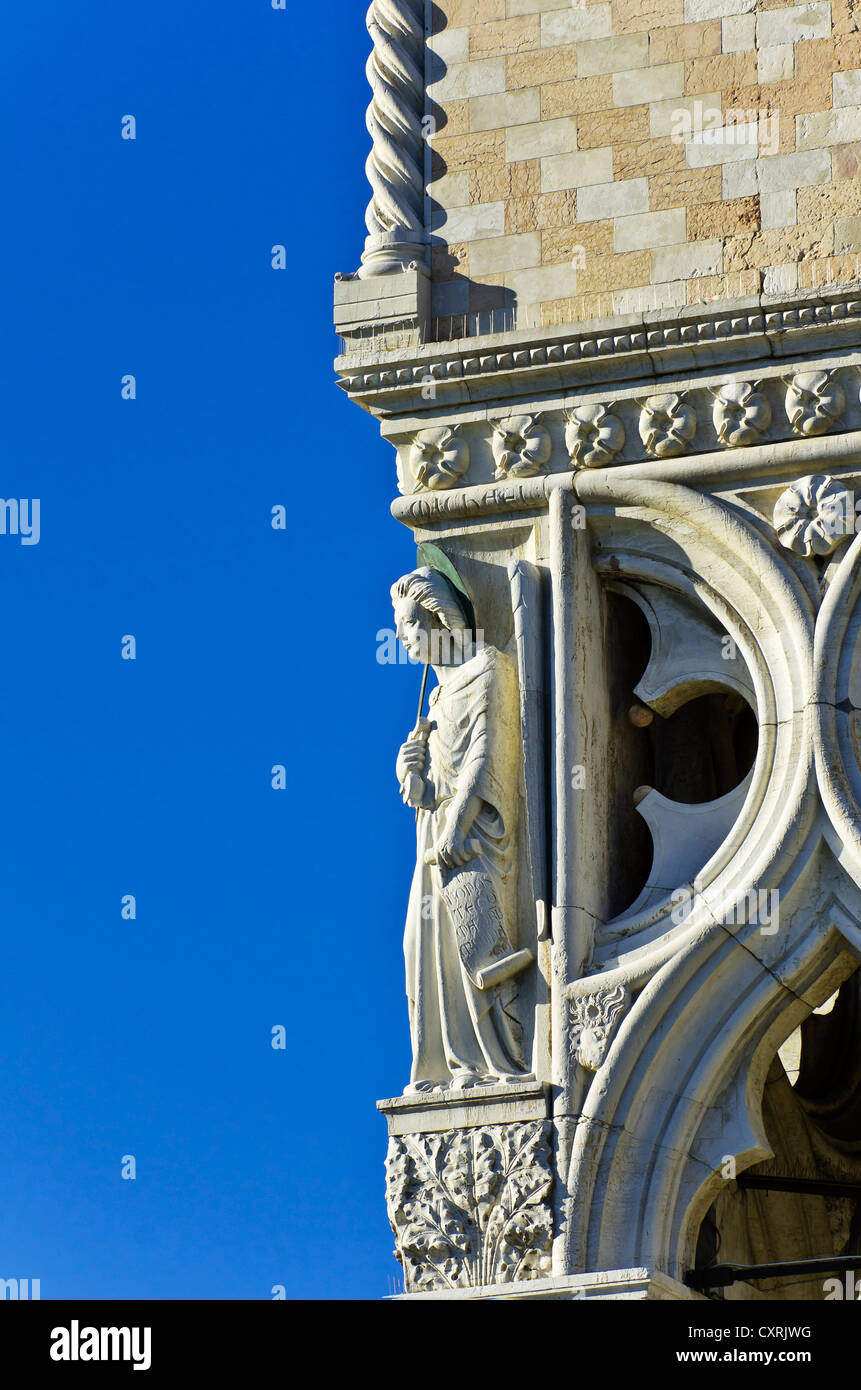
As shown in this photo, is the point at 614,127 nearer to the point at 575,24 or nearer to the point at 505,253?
the point at 575,24

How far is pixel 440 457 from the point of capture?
1739cm

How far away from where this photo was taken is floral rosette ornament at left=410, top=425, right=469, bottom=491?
17344 millimetres

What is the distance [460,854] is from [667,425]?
2.52 metres

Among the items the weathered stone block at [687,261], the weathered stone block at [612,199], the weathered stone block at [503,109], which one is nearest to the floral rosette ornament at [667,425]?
the weathered stone block at [687,261]

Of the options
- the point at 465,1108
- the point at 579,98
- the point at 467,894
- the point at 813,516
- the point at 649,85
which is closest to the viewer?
the point at 465,1108

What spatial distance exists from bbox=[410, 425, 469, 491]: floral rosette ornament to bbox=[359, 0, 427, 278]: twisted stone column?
3.32ft

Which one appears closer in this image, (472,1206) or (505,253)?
(472,1206)

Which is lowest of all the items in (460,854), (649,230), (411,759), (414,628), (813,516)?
(460,854)

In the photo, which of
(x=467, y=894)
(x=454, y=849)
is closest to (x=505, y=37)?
(x=454, y=849)

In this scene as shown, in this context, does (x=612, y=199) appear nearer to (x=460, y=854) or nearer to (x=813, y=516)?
(x=813, y=516)

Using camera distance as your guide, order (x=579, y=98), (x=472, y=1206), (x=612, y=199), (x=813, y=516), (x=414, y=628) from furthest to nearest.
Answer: (x=579, y=98)
(x=612, y=199)
(x=414, y=628)
(x=813, y=516)
(x=472, y=1206)

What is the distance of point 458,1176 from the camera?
16.2 m

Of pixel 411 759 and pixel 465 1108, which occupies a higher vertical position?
pixel 411 759

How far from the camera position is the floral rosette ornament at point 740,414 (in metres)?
16.7
